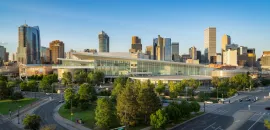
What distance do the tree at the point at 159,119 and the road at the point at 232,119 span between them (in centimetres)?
391

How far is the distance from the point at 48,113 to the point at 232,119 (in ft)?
111

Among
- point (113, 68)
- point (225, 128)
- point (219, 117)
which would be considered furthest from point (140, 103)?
point (113, 68)

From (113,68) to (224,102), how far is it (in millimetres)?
56837

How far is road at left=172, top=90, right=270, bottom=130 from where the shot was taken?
33031 millimetres

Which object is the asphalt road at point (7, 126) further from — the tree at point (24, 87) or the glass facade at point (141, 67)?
the glass facade at point (141, 67)

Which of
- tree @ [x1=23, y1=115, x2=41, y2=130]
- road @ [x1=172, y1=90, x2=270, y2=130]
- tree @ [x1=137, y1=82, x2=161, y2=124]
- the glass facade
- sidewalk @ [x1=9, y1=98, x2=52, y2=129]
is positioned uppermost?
the glass facade

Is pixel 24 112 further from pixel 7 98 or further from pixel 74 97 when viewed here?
pixel 7 98

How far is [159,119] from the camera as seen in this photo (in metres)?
Result: 30.1

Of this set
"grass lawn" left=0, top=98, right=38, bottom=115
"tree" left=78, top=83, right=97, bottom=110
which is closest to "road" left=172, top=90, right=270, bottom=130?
"tree" left=78, top=83, right=97, bottom=110

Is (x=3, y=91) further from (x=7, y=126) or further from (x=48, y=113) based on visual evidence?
(x=7, y=126)

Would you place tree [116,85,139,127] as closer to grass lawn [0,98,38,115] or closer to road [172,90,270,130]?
road [172,90,270,130]

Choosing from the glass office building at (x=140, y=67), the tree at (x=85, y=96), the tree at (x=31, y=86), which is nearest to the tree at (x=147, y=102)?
the tree at (x=85, y=96)

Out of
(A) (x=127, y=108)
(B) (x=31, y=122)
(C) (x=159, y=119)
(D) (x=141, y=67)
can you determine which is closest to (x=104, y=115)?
(A) (x=127, y=108)

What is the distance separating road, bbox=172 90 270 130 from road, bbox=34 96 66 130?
20420 millimetres
